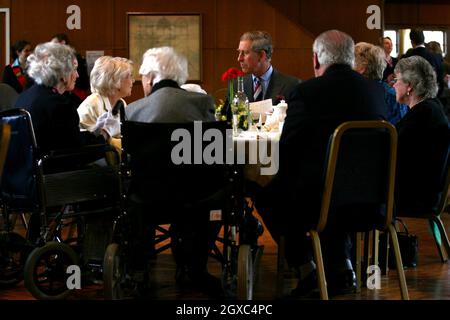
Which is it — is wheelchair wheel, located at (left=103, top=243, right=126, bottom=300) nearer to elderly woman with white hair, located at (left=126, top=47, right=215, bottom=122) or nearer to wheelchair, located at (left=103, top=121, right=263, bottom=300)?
wheelchair, located at (left=103, top=121, right=263, bottom=300)

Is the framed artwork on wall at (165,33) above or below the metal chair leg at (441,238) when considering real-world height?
above

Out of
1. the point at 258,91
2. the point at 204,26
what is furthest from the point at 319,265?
the point at 204,26

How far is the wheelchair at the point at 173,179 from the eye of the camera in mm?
3686

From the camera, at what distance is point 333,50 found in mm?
3926

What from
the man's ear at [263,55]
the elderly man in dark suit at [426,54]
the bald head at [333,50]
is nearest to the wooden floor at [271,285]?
the bald head at [333,50]

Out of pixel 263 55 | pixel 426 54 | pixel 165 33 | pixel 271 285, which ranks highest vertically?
pixel 165 33

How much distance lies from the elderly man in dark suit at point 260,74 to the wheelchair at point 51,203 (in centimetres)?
165

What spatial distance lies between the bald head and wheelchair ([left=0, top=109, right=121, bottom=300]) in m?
1.13

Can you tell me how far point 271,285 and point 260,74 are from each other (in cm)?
191

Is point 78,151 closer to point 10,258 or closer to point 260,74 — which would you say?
point 10,258

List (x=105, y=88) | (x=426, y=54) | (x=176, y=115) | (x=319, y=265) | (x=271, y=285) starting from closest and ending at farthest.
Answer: (x=319, y=265) < (x=176, y=115) < (x=271, y=285) < (x=105, y=88) < (x=426, y=54)

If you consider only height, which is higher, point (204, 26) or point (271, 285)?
point (204, 26)

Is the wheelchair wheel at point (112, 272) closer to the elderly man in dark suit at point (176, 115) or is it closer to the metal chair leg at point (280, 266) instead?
the elderly man in dark suit at point (176, 115)

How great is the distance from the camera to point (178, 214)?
3.82 meters
